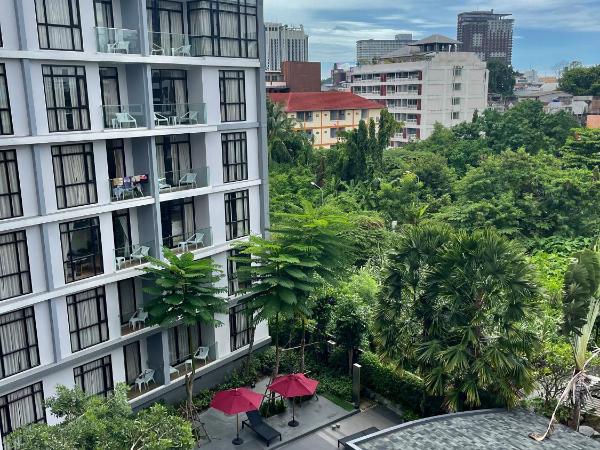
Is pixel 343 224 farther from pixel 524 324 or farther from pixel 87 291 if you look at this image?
pixel 87 291

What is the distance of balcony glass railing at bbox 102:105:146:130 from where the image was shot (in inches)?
651

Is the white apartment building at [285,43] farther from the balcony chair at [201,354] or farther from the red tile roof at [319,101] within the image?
the balcony chair at [201,354]

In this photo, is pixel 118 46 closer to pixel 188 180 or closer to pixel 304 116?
pixel 188 180

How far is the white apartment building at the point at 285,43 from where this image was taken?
579 feet

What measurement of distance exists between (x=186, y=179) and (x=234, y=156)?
6.68 ft

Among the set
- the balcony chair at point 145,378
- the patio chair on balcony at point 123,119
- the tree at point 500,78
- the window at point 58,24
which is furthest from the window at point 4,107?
the tree at point 500,78

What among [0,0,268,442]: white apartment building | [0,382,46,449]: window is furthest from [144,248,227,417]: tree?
[0,382,46,449]: window

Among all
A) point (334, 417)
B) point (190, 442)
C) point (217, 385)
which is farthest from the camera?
point (217, 385)

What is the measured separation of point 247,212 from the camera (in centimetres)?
2097

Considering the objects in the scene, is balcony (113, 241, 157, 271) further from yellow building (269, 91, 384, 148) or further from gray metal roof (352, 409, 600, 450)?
yellow building (269, 91, 384, 148)

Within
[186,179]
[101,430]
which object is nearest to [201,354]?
[186,179]

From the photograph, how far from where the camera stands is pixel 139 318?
17766 mm

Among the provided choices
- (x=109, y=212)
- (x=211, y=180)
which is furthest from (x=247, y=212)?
(x=109, y=212)

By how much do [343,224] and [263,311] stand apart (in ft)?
12.2
